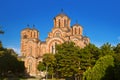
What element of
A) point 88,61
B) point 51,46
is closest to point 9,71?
point 51,46

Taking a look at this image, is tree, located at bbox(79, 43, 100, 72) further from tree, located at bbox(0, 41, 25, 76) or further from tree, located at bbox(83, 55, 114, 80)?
tree, located at bbox(83, 55, 114, 80)

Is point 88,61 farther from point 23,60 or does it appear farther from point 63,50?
point 23,60

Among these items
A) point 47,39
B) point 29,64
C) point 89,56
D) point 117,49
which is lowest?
point 89,56

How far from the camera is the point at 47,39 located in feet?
Answer: 281

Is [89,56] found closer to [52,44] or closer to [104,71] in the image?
[104,71]

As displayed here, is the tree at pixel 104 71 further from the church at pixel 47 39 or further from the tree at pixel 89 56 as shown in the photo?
the church at pixel 47 39

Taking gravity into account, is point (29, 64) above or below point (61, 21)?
below

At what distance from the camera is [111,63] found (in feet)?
121

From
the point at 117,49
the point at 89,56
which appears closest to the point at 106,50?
the point at 89,56

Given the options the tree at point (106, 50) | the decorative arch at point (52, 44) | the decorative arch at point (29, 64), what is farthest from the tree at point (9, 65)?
the tree at point (106, 50)

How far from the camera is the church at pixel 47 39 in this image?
83188 millimetres

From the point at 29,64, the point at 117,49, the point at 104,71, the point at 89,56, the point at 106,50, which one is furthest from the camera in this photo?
the point at 29,64

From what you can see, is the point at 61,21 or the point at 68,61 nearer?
the point at 68,61

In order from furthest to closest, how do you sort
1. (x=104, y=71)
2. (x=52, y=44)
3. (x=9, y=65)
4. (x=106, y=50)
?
(x=52, y=44)
(x=9, y=65)
(x=106, y=50)
(x=104, y=71)
